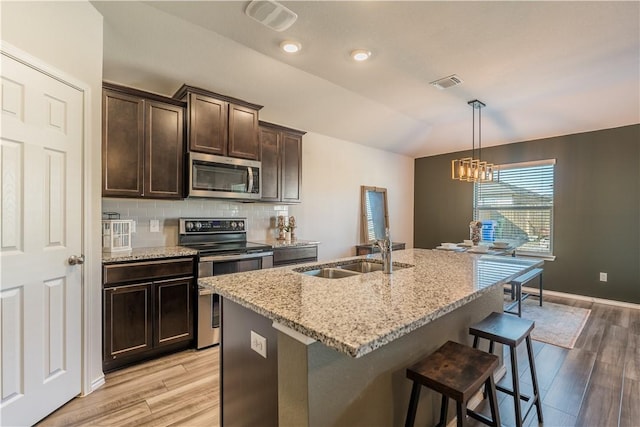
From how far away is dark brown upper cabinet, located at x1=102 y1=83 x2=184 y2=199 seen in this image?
259 centimetres

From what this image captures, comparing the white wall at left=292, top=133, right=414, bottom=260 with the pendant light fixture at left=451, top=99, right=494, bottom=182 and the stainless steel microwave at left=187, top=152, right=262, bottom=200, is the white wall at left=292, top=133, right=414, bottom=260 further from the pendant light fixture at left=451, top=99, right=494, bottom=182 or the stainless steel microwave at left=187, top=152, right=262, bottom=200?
the pendant light fixture at left=451, top=99, right=494, bottom=182

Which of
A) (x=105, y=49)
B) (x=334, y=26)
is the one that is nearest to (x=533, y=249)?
(x=334, y=26)

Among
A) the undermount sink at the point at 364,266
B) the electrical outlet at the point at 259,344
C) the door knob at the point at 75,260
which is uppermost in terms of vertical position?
the door knob at the point at 75,260

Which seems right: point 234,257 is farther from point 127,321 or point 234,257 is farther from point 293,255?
point 127,321

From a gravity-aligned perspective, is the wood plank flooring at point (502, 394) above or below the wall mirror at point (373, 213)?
below

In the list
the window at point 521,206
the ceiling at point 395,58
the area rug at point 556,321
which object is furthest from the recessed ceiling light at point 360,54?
the window at point 521,206

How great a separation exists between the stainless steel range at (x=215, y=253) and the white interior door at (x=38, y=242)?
0.93 m

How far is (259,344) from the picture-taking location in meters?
1.37

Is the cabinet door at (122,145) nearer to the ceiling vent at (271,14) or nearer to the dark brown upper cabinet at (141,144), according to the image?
the dark brown upper cabinet at (141,144)

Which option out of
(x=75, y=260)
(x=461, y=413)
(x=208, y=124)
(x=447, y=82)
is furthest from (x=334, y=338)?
(x=447, y=82)

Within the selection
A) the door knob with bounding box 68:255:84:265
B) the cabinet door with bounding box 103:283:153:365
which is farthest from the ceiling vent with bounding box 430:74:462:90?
the door knob with bounding box 68:255:84:265

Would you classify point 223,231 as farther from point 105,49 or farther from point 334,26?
point 334,26

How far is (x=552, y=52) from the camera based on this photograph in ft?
9.04

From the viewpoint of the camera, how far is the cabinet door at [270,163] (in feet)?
12.1
